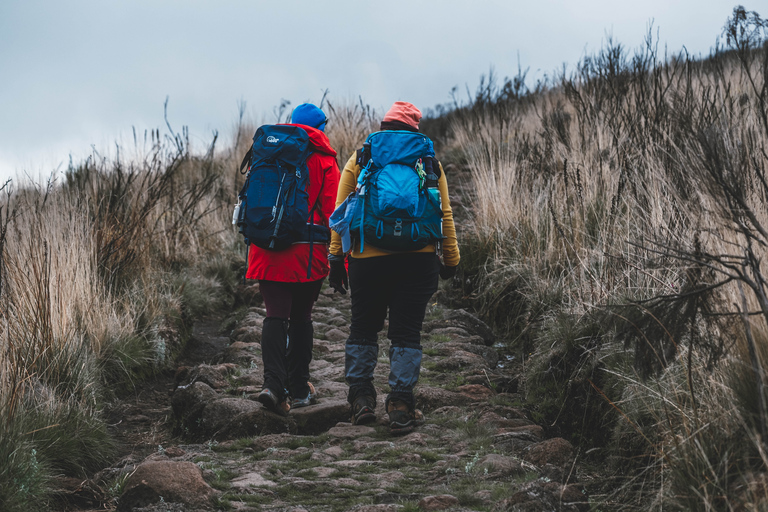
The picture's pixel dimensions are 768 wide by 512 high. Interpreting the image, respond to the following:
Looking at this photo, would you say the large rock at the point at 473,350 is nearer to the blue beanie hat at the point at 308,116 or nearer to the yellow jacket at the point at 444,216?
the yellow jacket at the point at 444,216

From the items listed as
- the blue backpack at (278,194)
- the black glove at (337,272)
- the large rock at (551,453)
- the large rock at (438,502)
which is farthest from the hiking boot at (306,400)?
the large rock at (438,502)

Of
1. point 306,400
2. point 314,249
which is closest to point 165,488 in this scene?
point 306,400

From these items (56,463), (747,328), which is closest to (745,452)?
(747,328)

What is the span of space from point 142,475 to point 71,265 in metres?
2.56

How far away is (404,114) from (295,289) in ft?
4.41

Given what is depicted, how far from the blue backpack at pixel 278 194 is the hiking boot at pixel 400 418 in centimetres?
116

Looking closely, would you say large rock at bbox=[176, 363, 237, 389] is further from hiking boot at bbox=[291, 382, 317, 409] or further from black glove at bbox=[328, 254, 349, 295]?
black glove at bbox=[328, 254, 349, 295]

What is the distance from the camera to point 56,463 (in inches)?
140

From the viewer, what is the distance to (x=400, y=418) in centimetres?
407

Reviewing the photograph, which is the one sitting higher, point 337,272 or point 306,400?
point 337,272

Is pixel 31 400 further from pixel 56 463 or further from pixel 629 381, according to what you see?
pixel 629 381

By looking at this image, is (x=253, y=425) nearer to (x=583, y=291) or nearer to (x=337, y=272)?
(x=337, y=272)

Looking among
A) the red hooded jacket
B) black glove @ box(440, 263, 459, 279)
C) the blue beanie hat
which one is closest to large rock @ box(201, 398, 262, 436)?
the red hooded jacket

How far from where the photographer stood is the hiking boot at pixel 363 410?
4.27 meters
